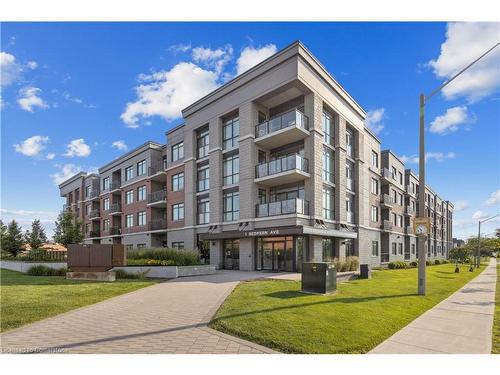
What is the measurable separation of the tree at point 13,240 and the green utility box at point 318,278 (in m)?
38.8

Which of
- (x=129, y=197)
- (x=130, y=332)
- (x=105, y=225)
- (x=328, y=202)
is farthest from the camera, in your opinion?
(x=105, y=225)

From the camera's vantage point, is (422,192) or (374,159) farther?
(374,159)

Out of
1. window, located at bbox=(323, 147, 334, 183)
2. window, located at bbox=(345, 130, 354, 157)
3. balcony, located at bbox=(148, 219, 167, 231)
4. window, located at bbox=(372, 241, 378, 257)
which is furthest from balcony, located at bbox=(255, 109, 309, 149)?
window, located at bbox=(372, 241, 378, 257)

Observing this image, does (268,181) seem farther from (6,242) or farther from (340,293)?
(6,242)

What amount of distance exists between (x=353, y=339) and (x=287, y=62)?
67.2ft

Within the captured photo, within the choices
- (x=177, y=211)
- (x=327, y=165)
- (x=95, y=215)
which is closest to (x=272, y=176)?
(x=327, y=165)

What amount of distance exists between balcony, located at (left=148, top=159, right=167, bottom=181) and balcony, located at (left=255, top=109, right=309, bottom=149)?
46.9ft

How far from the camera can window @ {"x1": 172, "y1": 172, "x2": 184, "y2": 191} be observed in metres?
34.3

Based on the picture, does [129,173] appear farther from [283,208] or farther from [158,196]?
[283,208]

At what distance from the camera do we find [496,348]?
22.2 ft

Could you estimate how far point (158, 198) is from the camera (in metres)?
37.6

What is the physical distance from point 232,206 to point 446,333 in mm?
20978

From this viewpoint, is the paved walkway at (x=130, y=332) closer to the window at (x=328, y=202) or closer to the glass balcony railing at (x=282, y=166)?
the glass balcony railing at (x=282, y=166)

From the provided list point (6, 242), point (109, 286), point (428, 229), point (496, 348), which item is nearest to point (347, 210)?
point (428, 229)
